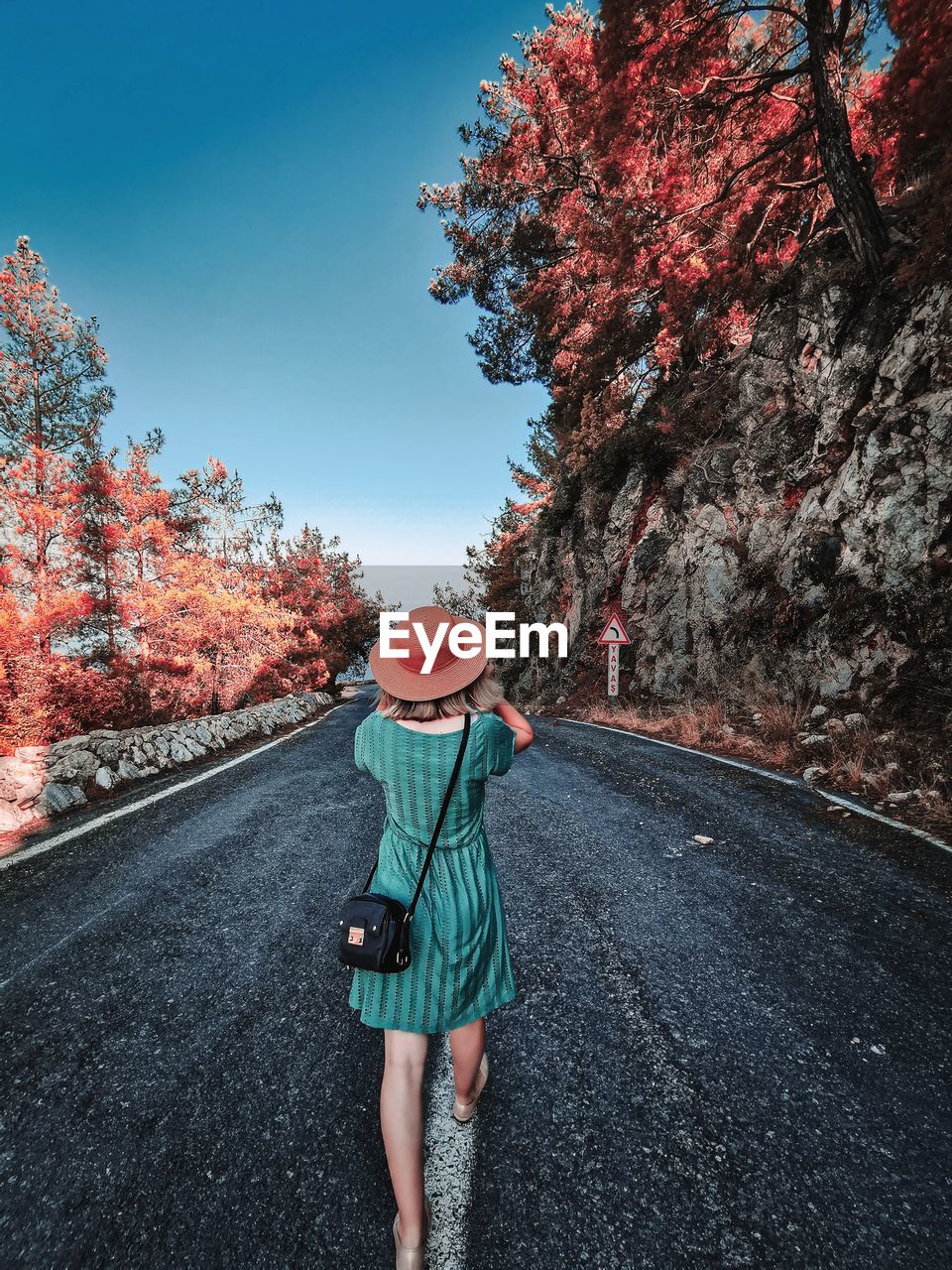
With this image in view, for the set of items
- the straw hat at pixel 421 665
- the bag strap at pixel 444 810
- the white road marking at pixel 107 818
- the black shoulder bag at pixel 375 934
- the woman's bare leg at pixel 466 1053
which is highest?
the straw hat at pixel 421 665

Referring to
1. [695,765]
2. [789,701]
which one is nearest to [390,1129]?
[695,765]

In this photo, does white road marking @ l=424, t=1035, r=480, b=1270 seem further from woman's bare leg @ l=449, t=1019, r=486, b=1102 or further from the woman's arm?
the woman's arm

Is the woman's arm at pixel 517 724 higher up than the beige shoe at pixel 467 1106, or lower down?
higher up

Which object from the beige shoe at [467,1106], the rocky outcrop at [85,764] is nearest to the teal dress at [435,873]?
the beige shoe at [467,1106]

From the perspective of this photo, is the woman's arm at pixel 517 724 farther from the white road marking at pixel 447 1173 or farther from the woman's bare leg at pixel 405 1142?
the white road marking at pixel 447 1173

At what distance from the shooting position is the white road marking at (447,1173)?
1440 millimetres

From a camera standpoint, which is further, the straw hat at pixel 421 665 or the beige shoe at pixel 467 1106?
the beige shoe at pixel 467 1106

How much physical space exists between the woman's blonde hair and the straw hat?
0.10ft

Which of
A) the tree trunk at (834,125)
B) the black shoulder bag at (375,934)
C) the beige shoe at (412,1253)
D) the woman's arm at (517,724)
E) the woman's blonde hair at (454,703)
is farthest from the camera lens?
Result: the tree trunk at (834,125)

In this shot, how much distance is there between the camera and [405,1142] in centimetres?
142

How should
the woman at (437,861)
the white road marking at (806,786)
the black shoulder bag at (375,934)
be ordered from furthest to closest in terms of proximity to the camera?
the white road marking at (806,786)
the woman at (437,861)
the black shoulder bag at (375,934)

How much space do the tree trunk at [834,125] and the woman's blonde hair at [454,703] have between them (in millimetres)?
11856

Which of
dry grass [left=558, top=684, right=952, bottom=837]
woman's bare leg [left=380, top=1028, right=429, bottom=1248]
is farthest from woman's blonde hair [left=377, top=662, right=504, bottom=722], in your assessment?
dry grass [left=558, top=684, right=952, bottom=837]

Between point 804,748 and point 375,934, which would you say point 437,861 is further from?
point 804,748
